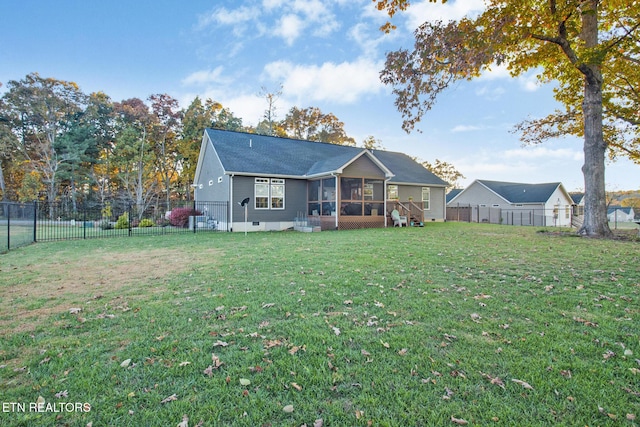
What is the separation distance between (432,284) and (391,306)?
1.43 meters

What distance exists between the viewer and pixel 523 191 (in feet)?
102

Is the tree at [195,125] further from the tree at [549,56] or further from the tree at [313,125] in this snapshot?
the tree at [549,56]

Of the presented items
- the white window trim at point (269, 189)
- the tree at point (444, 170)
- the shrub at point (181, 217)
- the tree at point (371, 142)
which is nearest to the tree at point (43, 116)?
the shrub at point (181, 217)

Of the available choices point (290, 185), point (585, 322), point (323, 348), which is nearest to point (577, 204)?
point (290, 185)

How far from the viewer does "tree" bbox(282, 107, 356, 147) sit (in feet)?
117

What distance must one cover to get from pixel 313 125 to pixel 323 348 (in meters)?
35.4

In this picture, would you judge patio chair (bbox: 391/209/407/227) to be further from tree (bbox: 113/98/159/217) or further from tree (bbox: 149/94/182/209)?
tree (bbox: 149/94/182/209)

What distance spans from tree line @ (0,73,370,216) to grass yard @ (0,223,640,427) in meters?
26.2

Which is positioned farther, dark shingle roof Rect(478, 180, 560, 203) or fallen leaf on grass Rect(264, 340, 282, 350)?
dark shingle roof Rect(478, 180, 560, 203)

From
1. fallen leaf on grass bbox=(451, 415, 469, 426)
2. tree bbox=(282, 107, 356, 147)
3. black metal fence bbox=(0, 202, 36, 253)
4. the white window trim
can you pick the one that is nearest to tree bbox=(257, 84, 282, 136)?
tree bbox=(282, 107, 356, 147)

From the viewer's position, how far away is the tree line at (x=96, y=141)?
28.3m

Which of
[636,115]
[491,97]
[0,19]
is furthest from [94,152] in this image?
[636,115]

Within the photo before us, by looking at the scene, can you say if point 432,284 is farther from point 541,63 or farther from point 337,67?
point 337,67

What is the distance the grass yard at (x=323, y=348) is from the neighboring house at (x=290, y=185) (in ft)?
32.4
